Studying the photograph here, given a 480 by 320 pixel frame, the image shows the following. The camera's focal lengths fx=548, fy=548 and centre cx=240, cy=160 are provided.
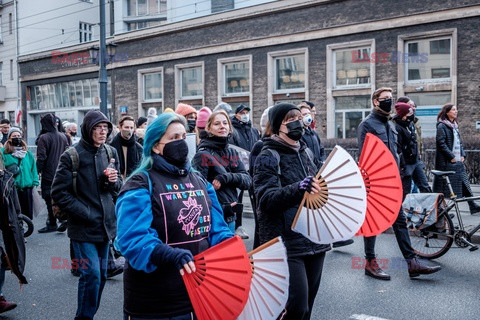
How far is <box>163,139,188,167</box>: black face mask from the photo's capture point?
2.87 m

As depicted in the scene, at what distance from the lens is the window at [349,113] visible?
2148 cm

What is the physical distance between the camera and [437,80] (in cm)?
1945

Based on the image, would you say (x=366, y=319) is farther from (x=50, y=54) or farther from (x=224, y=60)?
(x=50, y=54)

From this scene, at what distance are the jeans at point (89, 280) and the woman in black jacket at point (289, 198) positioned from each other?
1.51 meters

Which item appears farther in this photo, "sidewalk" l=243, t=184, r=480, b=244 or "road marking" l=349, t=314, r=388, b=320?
"sidewalk" l=243, t=184, r=480, b=244

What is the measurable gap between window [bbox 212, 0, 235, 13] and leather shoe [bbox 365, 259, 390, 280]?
27263 millimetres

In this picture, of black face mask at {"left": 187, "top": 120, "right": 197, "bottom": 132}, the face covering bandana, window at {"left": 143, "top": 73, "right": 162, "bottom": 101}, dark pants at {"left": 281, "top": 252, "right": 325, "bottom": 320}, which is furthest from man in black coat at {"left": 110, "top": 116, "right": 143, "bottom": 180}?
window at {"left": 143, "top": 73, "right": 162, "bottom": 101}

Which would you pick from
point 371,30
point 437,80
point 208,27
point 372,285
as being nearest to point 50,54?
point 208,27

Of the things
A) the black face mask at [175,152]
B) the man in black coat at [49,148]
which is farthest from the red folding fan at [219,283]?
the man in black coat at [49,148]

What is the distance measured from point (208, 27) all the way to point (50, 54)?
14.7m

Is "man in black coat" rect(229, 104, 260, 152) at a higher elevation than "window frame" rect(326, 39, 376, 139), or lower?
lower

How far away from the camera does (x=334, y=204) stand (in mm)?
3348

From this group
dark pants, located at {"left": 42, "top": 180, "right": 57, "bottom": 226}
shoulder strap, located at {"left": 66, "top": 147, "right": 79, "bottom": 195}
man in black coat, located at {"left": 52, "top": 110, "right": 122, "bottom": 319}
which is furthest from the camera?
dark pants, located at {"left": 42, "top": 180, "right": 57, "bottom": 226}

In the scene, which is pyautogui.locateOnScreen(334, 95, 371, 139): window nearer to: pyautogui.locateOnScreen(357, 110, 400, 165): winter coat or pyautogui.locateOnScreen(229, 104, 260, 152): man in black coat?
pyautogui.locateOnScreen(229, 104, 260, 152): man in black coat
